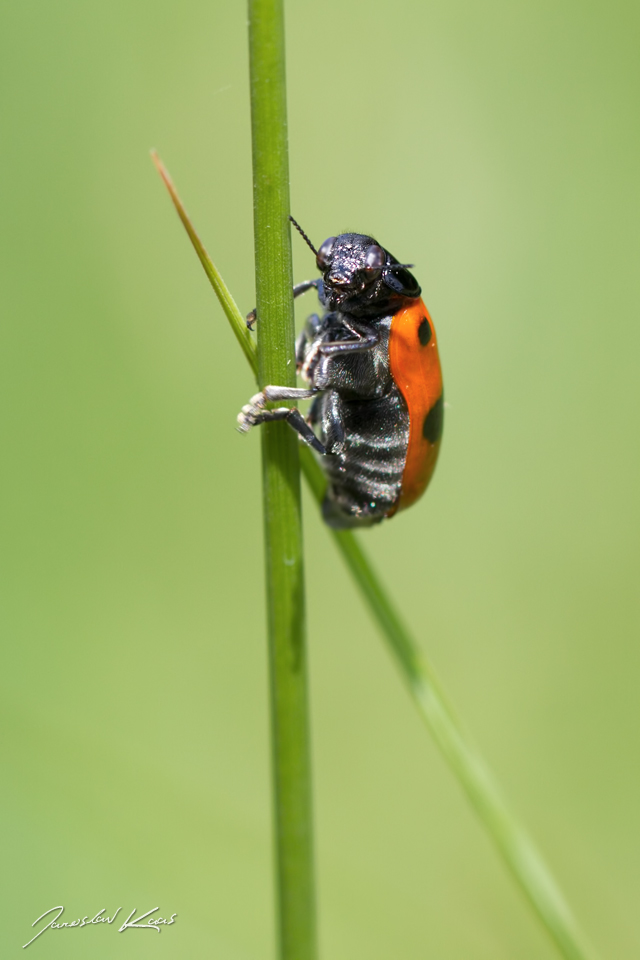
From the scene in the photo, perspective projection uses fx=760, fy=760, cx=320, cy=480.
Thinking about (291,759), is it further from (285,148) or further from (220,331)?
(220,331)

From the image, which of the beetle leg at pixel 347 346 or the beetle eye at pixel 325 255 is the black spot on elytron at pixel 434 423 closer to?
the beetle leg at pixel 347 346

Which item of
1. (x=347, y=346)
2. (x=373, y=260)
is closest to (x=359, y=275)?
(x=373, y=260)

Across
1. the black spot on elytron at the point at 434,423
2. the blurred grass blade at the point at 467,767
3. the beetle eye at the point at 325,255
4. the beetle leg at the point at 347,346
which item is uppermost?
the beetle eye at the point at 325,255

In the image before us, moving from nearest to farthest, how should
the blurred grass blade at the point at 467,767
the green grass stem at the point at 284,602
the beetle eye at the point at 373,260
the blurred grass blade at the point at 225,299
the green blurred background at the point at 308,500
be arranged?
the green grass stem at the point at 284,602, the blurred grass blade at the point at 225,299, the blurred grass blade at the point at 467,767, the beetle eye at the point at 373,260, the green blurred background at the point at 308,500

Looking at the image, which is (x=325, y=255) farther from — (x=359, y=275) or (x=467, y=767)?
(x=467, y=767)

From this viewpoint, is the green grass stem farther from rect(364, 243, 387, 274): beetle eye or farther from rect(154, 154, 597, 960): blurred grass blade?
rect(364, 243, 387, 274): beetle eye

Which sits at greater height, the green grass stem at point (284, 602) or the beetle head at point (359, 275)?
the beetle head at point (359, 275)

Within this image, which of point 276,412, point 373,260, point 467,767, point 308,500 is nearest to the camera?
point 276,412

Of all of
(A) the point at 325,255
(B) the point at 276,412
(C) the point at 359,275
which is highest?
(A) the point at 325,255
